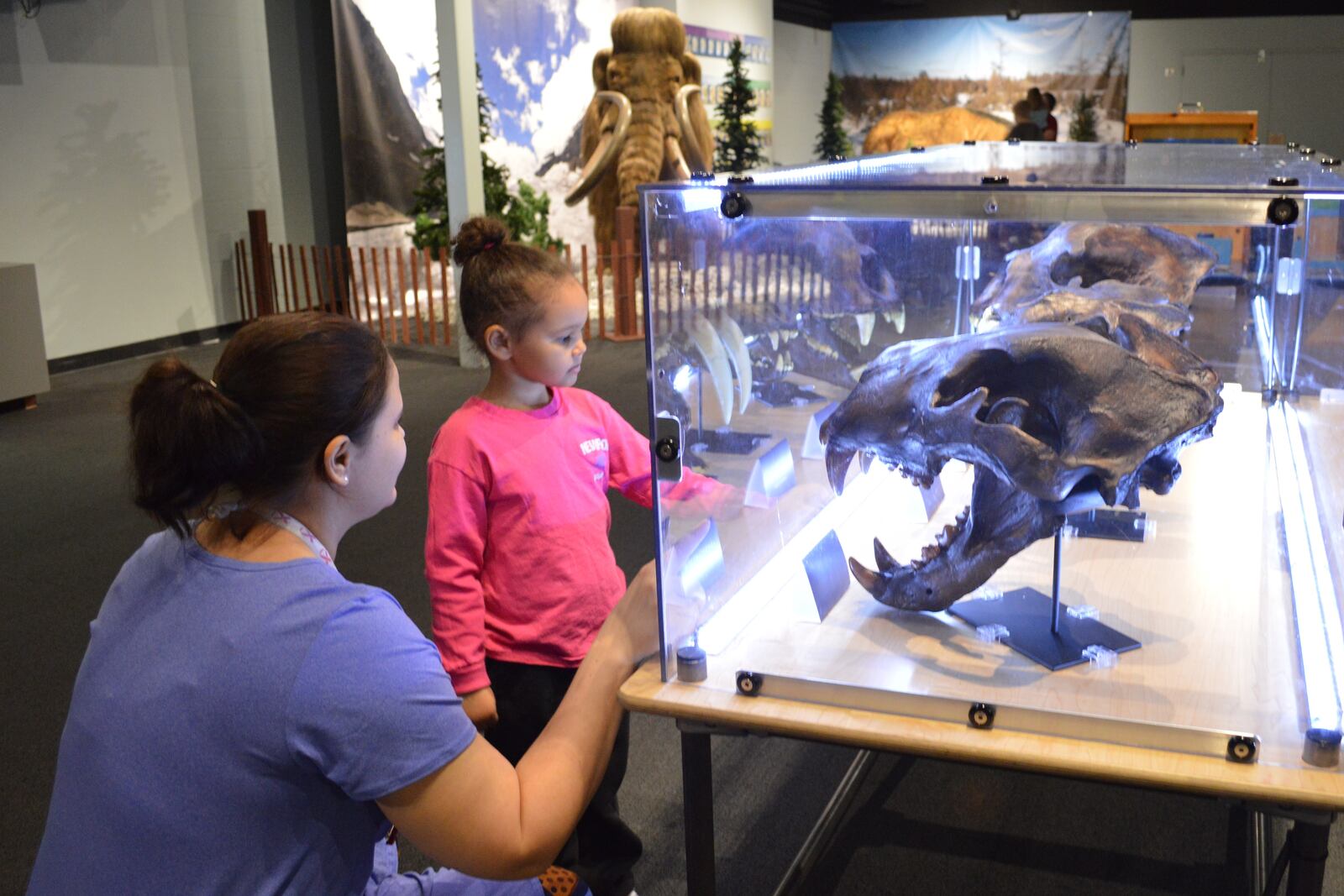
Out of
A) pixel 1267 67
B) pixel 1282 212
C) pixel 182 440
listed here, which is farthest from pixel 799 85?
pixel 182 440

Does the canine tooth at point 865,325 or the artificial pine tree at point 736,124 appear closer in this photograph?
the canine tooth at point 865,325

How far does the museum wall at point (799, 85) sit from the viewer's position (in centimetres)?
1691

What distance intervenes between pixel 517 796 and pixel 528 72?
11.6 meters

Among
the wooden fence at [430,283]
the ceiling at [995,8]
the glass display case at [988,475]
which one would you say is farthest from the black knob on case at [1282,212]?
the ceiling at [995,8]

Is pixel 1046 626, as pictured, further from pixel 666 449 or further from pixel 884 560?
pixel 666 449

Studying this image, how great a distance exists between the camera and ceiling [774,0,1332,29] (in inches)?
575

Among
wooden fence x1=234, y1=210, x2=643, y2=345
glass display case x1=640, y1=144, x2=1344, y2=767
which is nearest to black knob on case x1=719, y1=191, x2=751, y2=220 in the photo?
glass display case x1=640, y1=144, x2=1344, y2=767

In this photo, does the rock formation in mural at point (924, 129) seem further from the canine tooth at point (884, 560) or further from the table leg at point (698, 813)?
the table leg at point (698, 813)

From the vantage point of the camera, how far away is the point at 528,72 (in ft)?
40.5

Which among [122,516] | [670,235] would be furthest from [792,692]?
[122,516]

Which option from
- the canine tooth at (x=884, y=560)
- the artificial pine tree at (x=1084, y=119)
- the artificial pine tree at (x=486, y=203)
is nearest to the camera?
the canine tooth at (x=884, y=560)

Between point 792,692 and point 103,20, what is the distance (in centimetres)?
950

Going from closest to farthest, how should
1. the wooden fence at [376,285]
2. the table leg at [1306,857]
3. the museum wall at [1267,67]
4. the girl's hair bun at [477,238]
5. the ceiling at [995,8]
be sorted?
1. the table leg at [1306,857]
2. the girl's hair bun at [477,238]
3. the wooden fence at [376,285]
4. the museum wall at [1267,67]
5. the ceiling at [995,8]

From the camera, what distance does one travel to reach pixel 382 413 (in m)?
1.66
